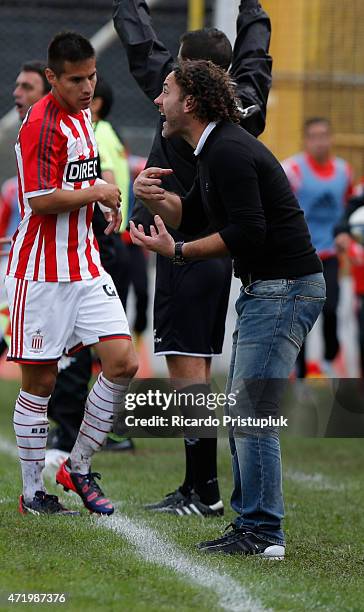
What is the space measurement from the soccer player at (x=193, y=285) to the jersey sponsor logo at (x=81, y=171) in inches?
19.5

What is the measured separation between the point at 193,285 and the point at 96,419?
944 millimetres

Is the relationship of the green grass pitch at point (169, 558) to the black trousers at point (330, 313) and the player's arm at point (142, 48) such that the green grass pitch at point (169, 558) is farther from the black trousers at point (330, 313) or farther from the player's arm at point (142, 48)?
the black trousers at point (330, 313)

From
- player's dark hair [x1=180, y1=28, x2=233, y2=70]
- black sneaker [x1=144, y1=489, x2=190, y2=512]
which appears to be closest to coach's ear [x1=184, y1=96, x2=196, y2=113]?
player's dark hair [x1=180, y1=28, x2=233, y2=70]

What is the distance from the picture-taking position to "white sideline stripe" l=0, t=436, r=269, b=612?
14.3 ft

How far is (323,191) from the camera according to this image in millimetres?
11227

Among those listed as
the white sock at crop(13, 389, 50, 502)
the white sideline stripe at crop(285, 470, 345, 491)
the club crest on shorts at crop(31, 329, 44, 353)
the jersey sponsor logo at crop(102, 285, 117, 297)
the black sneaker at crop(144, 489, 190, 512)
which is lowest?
the white sideline stripe at crop(285, 470, 345, 491)

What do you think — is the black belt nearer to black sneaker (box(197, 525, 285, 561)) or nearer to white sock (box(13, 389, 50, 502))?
black sneaker (box(197, 525, 285, 561))

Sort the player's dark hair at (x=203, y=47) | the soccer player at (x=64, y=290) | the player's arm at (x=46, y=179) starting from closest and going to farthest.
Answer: the player's arm at (x=46, y=179)
the soccer player at (x=64, y=290)
the player's dark hair at (x=203, y=47)

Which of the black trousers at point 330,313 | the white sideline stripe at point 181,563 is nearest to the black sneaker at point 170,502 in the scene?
the white sideline stripe at point 181,563

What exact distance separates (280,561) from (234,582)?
0.52 meters

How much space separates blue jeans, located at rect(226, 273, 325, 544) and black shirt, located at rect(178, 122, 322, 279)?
83mm

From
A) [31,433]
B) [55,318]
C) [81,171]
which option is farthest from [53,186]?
[31,433]

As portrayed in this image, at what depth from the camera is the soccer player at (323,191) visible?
437 inches

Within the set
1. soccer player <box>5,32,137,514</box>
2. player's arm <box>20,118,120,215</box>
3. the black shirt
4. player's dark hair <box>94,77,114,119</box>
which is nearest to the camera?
the black shirt
